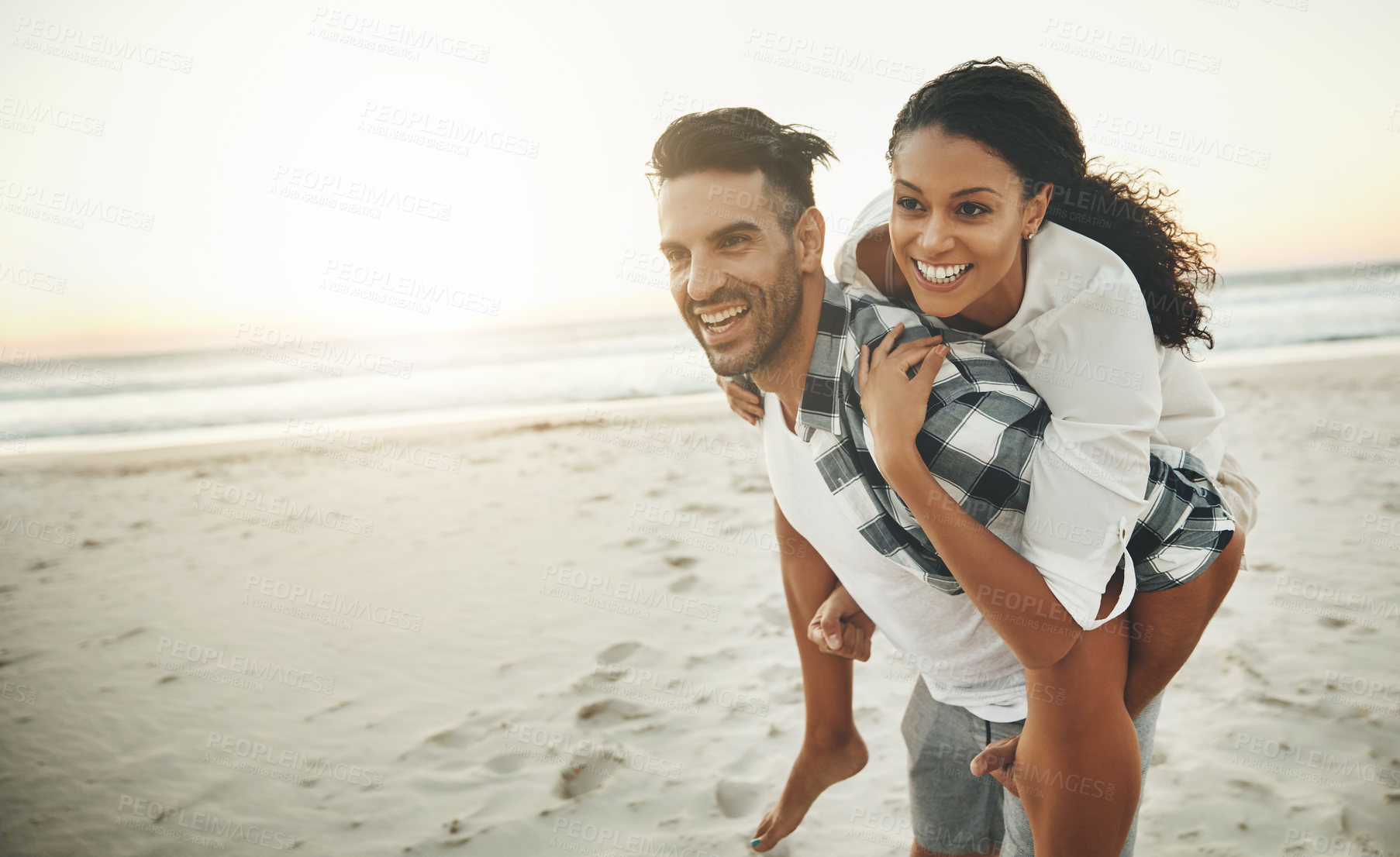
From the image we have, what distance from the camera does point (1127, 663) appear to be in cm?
177

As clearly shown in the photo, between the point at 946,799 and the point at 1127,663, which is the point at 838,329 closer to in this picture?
the point at 1127,663

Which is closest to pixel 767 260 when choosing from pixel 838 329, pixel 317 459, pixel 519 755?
pixel 838 329

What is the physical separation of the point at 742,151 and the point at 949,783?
5.91ft

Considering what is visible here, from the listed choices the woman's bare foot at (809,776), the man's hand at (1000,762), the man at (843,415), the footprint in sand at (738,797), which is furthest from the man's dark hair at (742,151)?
the footprint in sand at (738,797)

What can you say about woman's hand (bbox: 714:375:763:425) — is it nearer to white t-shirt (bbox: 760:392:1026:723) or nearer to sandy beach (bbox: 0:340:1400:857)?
white t-shirt (bbox: 760:392:1026:723)

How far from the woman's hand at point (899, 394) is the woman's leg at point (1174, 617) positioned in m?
0.69

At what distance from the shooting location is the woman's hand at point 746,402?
2.25 meters

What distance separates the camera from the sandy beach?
3002 millimetres

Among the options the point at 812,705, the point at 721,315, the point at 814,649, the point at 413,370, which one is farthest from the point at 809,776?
the point at 413,370

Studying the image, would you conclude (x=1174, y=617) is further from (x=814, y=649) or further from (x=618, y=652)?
(x=618, y=652)

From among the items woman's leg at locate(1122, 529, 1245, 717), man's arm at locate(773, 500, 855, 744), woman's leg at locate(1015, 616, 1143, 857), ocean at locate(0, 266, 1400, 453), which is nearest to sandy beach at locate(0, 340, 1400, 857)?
man's arm at locate(773, 500, 855, 744)

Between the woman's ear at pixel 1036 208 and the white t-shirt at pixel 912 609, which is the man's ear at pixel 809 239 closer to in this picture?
the white t-shirt at pixel 912 609

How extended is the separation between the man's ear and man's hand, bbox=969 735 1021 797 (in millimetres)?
1240

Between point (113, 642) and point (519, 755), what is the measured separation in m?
A: 3.04
